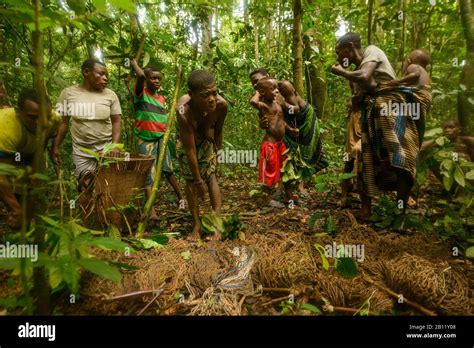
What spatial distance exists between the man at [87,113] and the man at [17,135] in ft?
1.39

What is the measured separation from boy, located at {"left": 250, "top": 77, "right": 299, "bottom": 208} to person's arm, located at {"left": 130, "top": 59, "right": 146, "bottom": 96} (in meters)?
1.43

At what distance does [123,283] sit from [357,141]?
345 cm

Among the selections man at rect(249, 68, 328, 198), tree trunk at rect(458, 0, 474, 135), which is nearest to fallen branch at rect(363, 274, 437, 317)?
man at rect(249, 68, 328, 198)

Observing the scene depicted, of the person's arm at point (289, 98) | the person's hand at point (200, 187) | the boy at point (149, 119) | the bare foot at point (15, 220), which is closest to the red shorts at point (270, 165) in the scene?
the person's arm at point (289, 98)

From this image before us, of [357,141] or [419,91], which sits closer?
[419,91]

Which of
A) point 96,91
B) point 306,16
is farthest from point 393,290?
point 306,16

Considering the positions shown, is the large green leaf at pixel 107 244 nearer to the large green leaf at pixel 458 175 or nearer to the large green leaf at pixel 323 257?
the large green leaf at pixel 323 257

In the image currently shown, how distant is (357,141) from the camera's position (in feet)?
14.4

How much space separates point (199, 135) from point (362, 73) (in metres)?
1.74

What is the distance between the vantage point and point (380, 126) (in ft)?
10.7

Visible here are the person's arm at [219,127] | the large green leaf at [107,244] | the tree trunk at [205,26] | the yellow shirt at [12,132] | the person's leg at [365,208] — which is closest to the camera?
the large green leaf at [107,244]

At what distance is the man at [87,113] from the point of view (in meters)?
3.48
